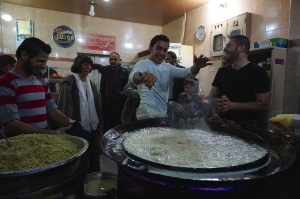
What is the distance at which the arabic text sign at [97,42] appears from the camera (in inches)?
257

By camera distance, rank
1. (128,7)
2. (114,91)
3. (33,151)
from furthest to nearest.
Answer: (128,7) < (114,91) < (33,151)

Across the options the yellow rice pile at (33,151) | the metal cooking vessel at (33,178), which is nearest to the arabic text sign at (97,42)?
the yellow rice pile at (33,151)

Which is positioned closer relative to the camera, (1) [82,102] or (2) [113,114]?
(1) [82,102]

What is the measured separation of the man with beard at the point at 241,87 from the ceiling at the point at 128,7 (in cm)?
337

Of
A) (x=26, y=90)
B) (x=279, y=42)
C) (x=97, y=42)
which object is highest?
(x=97, y=42)

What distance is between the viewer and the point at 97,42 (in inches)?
263

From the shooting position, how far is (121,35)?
23.0ft

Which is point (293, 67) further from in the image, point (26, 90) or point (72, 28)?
point (72, 28)

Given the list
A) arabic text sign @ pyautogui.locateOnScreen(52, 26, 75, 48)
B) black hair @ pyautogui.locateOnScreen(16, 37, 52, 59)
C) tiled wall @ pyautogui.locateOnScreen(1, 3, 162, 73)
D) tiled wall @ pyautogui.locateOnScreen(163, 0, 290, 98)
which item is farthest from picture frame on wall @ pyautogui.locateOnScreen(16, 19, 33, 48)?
black hair @ pyautogui.locateOnScreen(16, 37, 52, 59)

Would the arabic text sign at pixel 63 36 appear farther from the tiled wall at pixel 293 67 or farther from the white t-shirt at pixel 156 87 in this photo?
the tiled wall at pixel 293 67

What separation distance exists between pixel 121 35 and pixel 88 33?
3.56 feet

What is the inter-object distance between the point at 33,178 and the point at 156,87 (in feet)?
5.11

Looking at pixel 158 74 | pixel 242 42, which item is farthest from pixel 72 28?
pixel 242 42

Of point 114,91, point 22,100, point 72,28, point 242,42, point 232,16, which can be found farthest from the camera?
point 72,28
